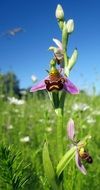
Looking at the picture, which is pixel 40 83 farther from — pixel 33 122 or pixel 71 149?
pixel 33 122

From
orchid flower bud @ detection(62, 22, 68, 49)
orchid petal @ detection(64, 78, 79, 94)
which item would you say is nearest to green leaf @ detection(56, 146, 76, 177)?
orchid petal @ detection(64, 78, 79, 94)

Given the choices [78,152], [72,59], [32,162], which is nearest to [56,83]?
[72,59]

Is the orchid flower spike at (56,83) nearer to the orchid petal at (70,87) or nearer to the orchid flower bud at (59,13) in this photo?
the orchid petal at (70,87)

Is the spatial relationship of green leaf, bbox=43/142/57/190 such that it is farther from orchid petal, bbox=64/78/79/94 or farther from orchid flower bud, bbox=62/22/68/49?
orchid flower bud, bbox=62/22/68/49

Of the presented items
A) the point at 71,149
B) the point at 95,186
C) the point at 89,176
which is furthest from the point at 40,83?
the point at 89,176

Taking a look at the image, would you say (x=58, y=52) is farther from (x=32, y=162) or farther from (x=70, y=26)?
(x=32, y=162)
